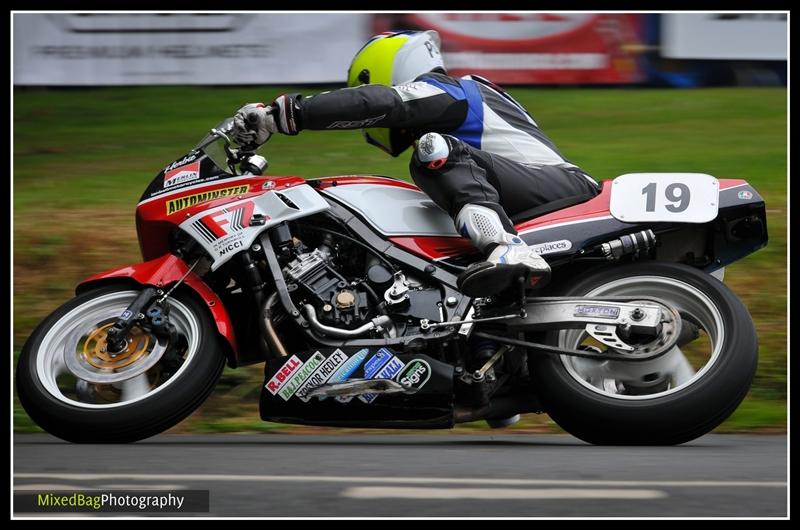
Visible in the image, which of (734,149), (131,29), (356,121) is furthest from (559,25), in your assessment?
(356,121)

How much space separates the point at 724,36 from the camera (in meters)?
11.9

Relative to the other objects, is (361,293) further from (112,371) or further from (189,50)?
(189,50)

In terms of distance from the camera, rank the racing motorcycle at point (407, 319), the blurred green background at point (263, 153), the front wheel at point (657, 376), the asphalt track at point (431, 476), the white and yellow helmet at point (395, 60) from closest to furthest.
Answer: the asphalt track at point (431, 476)
the front wheel at point (657, 376)
the racing motorcycle at point (407, 319)
the white and yellow helmet at point (395, 60)
the blurred green background at point (263, 153)

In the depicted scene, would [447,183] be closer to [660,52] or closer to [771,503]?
[771,503]

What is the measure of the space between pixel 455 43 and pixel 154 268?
6.56 metres

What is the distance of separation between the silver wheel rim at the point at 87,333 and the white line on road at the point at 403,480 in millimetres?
644

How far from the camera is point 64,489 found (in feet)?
15.3

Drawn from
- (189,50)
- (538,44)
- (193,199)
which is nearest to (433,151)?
(193,199)

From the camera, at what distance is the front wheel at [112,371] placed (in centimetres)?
550

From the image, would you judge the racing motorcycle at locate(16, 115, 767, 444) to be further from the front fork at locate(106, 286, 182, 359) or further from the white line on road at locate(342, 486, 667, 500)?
the white line on road at locate(342, 486, 667, 500)

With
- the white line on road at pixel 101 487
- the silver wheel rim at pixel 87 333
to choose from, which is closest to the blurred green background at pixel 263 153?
the silver wheel rim at pixel 87 333

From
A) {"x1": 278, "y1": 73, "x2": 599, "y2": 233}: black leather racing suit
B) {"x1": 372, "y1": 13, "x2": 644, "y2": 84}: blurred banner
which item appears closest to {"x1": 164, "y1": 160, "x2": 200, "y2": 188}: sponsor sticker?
{"x1": 278, "y1": 73, "x2": 599, "y2": 233}: black leather racing suit

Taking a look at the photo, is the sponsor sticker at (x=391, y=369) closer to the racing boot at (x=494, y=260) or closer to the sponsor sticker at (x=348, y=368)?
the sponsor sticker at (x=348, y=368)

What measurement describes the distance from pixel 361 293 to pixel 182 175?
95cm
